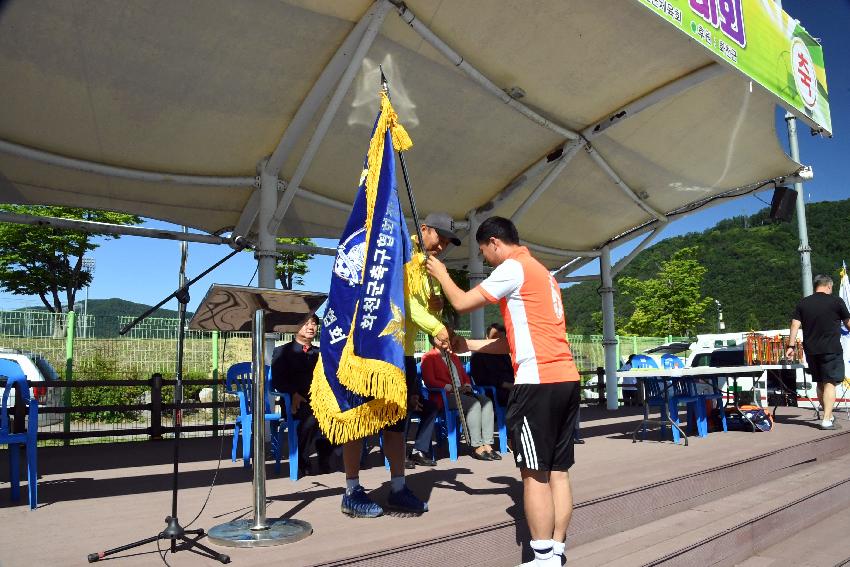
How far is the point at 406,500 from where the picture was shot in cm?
357

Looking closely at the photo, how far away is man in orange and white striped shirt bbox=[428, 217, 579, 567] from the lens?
2.81 metres

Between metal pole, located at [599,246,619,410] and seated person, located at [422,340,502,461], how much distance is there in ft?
19.1

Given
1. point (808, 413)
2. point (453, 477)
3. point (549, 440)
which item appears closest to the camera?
point (549, 440)

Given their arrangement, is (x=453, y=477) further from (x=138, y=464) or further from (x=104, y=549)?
(x=138, y=464)

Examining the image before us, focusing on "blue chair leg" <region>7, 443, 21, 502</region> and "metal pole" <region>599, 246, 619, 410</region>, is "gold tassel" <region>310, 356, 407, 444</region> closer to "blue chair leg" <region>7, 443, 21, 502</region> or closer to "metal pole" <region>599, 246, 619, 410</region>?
"blue chair leg" <region>7, 443, 21, 502</region>

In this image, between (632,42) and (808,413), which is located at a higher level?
(632,42)

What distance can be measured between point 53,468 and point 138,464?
2.38 feet

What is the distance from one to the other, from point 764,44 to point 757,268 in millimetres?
55151

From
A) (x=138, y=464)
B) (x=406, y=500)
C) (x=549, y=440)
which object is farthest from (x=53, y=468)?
(x=549, y=440)

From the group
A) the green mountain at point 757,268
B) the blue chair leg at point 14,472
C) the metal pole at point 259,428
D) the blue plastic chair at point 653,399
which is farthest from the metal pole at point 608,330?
the green mountain at point 757,268

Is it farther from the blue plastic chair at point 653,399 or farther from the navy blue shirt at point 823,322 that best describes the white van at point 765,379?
the blue plastic chair at point 653,399

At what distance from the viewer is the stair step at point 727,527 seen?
330cm

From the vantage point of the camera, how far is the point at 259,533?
10.1 ft

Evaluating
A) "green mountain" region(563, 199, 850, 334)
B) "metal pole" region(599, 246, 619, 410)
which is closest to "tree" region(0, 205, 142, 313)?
"metal pole" region(599, 246, 619, 410)
